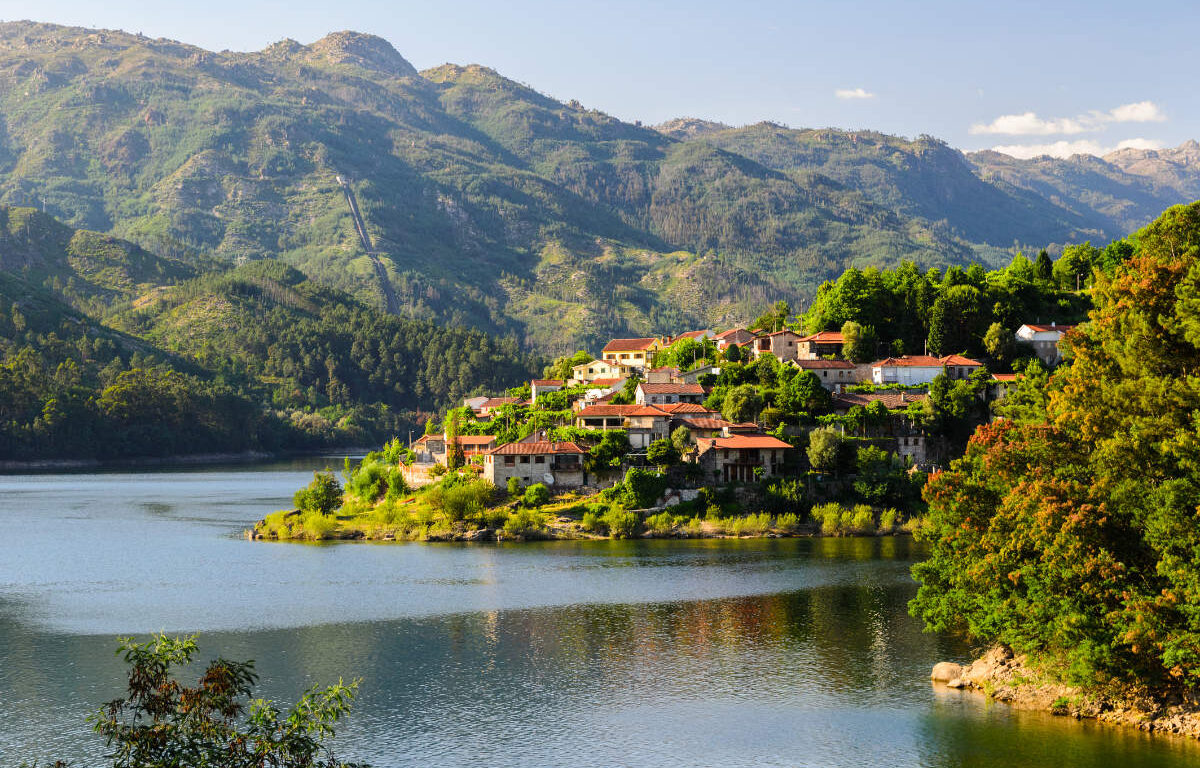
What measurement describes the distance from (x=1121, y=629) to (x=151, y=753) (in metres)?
32.0

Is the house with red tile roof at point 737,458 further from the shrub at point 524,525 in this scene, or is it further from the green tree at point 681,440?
the shrub at point 524,525

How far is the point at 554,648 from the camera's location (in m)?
62.4

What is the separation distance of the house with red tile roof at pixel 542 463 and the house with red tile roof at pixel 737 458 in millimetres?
10428

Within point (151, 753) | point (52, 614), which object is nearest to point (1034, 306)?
point (52, 614)

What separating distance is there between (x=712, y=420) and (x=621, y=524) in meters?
16.2

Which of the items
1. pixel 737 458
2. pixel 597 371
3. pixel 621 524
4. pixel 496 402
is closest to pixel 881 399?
pixel 737 458

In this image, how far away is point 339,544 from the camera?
346 ft

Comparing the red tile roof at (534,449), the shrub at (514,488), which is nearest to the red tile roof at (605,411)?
the red tile roof at (534,449)

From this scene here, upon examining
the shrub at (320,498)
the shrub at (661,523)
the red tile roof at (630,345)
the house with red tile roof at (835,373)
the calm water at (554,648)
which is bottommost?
the calm water at (554,648)

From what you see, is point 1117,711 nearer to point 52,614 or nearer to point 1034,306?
point 52,614

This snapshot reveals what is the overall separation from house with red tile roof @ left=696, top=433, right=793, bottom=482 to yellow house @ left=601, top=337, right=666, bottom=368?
41966 millimetres

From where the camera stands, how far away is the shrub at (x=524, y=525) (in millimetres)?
103562

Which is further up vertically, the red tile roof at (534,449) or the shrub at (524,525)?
the red tile roof at (534,449)

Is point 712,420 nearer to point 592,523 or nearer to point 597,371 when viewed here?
point 592,523
